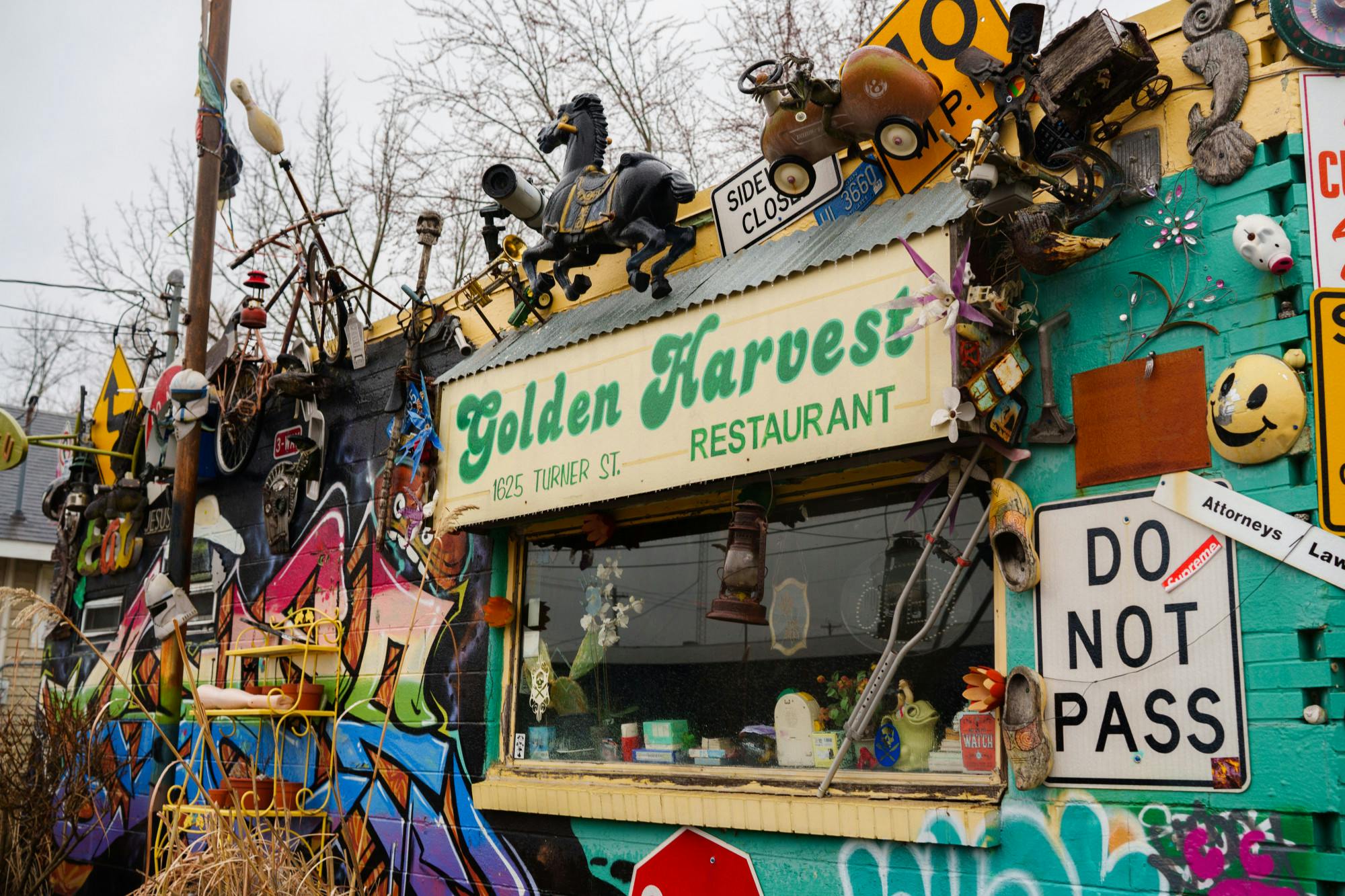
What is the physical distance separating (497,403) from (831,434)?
2520 mm

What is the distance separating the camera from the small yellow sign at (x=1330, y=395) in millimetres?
3830

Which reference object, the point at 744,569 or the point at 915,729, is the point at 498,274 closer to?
the point at 744,569

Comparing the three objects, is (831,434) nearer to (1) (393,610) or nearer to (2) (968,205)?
(2) (968,205)

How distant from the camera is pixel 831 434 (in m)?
4.88

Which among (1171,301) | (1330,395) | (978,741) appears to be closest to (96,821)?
(978,741)

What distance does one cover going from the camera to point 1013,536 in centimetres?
455

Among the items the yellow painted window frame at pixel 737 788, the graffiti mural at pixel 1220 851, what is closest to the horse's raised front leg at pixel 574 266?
the yellow painted window frame at pixel 737 788

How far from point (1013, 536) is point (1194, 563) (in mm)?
692

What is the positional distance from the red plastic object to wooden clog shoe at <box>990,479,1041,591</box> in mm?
6423

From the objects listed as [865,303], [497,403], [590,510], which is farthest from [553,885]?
[865,303]

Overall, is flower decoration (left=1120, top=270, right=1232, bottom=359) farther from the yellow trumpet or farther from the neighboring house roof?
the neighboring house roof

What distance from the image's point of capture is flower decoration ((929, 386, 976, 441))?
14.4 feet

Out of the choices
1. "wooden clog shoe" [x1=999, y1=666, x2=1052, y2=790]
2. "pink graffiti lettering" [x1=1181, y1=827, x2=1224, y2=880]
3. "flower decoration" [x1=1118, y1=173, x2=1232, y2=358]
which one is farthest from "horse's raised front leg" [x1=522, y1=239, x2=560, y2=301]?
"pink graffiti lettering" [x1=1181, y1=827, x2=1224, y2=880]

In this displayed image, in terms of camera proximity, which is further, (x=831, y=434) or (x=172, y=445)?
(x=172, y=445)
